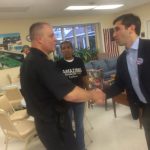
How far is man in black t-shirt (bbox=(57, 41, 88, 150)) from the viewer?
120 inches

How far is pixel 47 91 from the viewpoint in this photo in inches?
71.4

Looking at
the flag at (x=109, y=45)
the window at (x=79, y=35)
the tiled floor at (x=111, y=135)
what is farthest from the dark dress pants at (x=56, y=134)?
the flag at (x=109, y=45)

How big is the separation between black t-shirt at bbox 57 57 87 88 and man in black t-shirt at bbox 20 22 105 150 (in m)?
1.12

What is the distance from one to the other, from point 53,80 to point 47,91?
129 mm

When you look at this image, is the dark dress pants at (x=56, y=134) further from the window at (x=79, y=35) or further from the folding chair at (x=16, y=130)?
the window at (x=79, y=35)

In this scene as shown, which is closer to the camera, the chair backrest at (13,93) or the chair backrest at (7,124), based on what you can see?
the chair backrest at (7,124)

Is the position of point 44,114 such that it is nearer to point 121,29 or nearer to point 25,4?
point 121,29

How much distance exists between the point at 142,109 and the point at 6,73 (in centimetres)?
610

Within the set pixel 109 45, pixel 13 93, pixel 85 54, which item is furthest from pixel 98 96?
pixel 109 45

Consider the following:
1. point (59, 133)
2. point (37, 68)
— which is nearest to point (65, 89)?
point (37, 68)

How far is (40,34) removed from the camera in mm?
1873

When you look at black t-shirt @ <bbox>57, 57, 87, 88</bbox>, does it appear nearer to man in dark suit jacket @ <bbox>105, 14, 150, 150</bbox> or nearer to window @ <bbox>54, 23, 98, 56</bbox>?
man in dark suit jacket @ <bbox>105, 14, 150, 150</bbox>

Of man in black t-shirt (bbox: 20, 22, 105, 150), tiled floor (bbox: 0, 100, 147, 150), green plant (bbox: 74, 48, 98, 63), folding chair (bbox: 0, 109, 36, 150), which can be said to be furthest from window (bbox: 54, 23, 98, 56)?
man in black t-shirt (bbox: 20, 22, 105, 150)

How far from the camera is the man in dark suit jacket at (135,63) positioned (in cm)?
205
